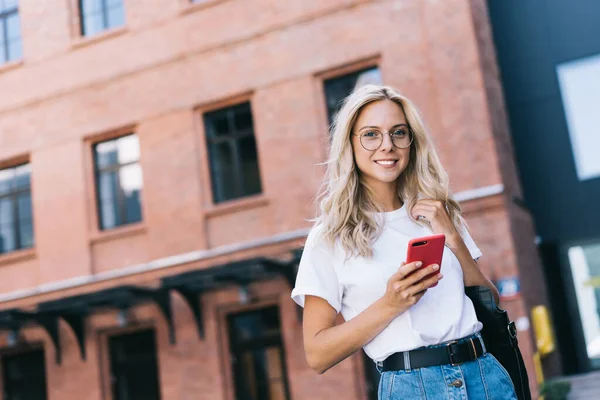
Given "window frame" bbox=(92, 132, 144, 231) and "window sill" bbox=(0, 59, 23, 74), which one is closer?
"window frame" bbox=(92, 132, 144, 231)

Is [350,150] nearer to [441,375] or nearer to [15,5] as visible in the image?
[441,375]

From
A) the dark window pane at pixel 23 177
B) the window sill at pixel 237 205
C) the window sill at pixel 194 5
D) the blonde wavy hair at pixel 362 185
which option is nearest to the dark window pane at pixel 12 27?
the dark window pane at pixel 23 177

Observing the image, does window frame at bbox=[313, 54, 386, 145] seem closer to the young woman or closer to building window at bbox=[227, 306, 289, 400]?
building window at bbox=[227, 306, 289, 400]

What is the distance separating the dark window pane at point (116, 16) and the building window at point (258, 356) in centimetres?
604

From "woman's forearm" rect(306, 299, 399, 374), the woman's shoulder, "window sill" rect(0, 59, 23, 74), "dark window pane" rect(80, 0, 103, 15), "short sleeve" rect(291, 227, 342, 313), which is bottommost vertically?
"woman's forearm" rect(306, 299, 399, 374)

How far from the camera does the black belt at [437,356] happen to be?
6.73 feet

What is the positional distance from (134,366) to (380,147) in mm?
12512

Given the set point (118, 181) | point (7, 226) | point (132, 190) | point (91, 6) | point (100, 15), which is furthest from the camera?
point (7, 226)

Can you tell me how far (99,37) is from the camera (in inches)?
578

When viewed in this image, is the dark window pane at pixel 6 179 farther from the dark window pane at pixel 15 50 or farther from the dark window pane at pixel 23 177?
the dark window pane at pixel 15 50

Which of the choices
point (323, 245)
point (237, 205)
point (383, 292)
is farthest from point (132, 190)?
point (383, 292)

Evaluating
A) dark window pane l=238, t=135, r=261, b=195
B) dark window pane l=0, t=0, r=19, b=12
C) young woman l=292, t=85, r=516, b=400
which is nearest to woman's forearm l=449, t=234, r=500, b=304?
young woman l=292, t=85, r=516, b=400

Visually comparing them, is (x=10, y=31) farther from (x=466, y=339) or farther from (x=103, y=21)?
(x=466, y=339)

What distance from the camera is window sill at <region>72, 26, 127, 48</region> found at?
1454 cm
